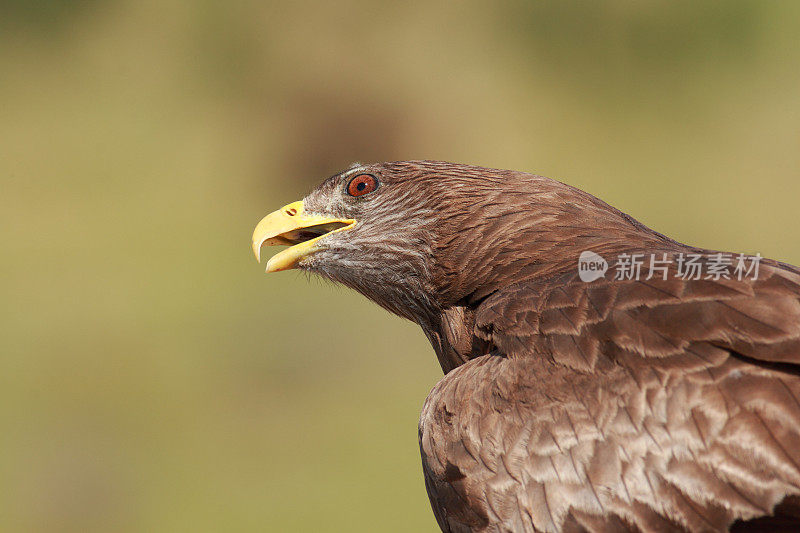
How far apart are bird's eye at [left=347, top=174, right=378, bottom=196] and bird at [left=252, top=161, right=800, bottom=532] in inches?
19.4

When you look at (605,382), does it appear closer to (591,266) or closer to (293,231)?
(591,266)

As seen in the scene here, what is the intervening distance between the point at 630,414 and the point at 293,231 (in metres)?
1.92

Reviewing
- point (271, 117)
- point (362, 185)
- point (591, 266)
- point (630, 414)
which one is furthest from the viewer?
point (271, 117)

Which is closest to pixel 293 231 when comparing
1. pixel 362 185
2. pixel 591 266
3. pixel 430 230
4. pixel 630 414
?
pixel 362 185

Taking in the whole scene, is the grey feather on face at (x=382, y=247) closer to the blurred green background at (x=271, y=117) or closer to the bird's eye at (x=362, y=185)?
the bird's eye at (x=362, y=185)

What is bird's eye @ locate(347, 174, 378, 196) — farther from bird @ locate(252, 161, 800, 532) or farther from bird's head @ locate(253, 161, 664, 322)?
bird @ locate(252, 161, 800, 532)

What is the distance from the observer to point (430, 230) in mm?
3584

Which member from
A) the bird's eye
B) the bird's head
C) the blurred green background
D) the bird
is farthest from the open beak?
the blurred green background

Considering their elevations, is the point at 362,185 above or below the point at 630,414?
above

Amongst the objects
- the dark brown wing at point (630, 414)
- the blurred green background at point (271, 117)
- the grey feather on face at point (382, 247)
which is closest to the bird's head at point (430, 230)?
the grey feather on face at point (382, 247)

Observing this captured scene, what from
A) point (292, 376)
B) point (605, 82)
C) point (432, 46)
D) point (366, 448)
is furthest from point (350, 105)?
point (366, 448)

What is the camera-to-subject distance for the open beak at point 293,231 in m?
3.72

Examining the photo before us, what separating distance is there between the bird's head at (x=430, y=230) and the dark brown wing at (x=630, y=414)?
1.66 feet

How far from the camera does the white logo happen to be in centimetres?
286
